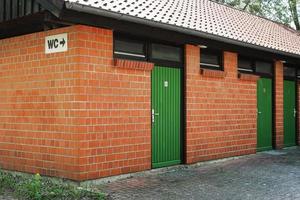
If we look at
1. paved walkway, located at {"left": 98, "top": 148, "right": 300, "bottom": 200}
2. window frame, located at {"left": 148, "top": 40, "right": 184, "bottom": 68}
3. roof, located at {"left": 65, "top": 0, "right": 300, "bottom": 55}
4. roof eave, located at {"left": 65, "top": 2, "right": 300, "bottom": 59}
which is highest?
roof, located at {"left": 65, "top": 0, "right": 300, "bottom": 55}

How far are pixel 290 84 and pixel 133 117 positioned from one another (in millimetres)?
7745

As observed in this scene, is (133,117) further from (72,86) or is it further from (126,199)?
(126,199)

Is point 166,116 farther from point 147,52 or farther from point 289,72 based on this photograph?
point 289,72

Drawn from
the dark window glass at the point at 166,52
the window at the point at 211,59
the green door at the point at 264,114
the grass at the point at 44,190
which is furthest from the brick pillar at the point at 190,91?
the green door at the point at 264,114

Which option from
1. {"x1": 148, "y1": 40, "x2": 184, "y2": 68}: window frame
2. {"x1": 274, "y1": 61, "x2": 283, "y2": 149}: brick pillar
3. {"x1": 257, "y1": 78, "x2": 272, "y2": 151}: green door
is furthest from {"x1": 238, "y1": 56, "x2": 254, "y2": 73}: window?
{"x1": 148, "y1": 40, "x2": 184, "y2": 68}: window frame

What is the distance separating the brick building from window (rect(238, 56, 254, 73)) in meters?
0.31

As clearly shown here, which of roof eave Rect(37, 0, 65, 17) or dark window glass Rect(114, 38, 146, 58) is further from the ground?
roof eave Rect(37, 0, 65, 17)

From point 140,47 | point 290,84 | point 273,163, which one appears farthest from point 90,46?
point 290,84

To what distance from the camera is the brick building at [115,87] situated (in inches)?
324

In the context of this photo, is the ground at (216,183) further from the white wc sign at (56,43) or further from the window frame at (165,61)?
the white wc sign at (56,43)

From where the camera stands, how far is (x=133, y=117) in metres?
9.03

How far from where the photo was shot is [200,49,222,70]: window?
11.1 meters

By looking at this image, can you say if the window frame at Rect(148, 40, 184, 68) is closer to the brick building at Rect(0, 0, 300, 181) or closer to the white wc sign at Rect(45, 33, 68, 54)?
the brick building at Rect(0, 0, 300, 181)

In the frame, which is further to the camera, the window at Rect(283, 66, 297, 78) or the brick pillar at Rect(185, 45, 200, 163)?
the window at Rect(283, 66, 297, 78)
